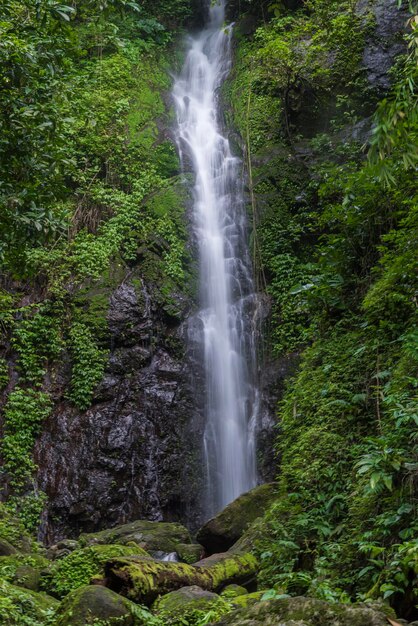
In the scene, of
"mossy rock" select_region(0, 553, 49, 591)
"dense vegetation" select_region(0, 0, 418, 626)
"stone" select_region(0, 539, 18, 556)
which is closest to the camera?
"dense vegetation" select_region(0, 0, 418, 626)

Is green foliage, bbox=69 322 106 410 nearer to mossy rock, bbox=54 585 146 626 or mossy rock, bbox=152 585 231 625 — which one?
mossy rock, bbox=152 585 231 625

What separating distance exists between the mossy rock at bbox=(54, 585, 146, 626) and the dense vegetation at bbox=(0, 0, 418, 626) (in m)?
0.42

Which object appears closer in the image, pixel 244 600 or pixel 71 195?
pixel 244 600

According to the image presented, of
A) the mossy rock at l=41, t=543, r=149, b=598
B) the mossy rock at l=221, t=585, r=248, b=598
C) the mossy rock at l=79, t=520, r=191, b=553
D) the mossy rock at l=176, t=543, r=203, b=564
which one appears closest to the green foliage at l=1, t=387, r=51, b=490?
the mossy rock at l=79, t=520, r=191, b=553

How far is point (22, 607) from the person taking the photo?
17.3 ft

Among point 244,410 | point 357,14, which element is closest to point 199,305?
point 244,410

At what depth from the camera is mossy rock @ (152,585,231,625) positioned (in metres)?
4.99

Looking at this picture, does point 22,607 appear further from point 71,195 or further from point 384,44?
point 384,44

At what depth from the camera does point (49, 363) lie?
12.2 metres

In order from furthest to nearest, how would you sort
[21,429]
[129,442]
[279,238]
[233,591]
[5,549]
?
[279,238] → [129,442] → [21,429] → [5,549] → [233,591]

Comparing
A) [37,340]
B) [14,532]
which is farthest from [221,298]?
[14,532]

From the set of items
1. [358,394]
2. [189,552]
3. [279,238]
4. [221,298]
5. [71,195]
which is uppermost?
[71,195]

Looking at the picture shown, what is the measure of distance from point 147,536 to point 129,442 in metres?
3.13

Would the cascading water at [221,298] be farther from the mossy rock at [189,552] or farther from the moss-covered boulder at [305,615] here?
the moss-covered boulder at [305,615]
